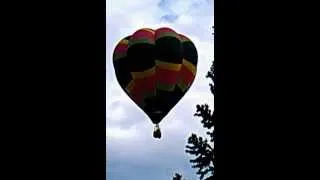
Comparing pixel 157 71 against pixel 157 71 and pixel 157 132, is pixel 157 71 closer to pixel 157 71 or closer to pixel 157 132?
pixel 157 71

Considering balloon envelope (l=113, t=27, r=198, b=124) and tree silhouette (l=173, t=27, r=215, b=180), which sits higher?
balloon envelope (l=113, t=27, r=198, b=124)

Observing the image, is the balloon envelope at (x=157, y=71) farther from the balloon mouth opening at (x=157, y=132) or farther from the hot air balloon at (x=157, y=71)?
the balloon mouth opening at (x=157, y=132)

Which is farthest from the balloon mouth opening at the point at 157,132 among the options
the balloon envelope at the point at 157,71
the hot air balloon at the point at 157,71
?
the balloon envelope at the point at 157,71

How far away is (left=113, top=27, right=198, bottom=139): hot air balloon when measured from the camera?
14.0 m

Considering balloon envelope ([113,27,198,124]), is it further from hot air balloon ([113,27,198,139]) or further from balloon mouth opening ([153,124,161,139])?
balloon mouth opening ([153,124,161,139])

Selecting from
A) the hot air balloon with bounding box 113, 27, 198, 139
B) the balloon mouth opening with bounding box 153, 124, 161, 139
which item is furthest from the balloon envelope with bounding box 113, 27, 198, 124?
the balloon mouth opening with bounding box 153, 124, 161, 139

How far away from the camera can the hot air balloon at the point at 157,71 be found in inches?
550

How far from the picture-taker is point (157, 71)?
14.0 m
